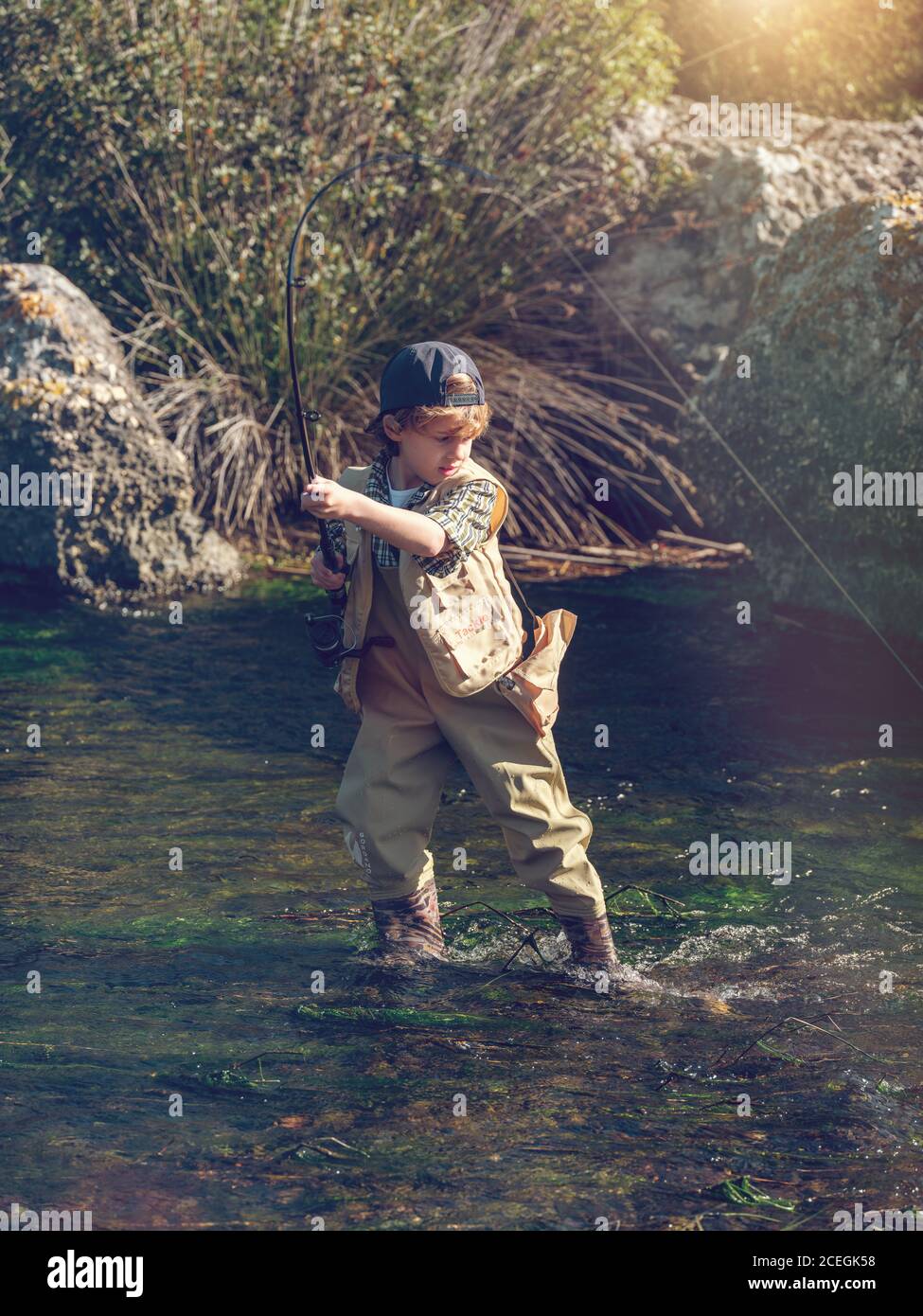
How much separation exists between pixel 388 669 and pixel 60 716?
2.35m

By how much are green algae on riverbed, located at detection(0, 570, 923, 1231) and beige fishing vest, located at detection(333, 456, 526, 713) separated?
2.51ft

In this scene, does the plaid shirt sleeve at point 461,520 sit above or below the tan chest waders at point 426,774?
above

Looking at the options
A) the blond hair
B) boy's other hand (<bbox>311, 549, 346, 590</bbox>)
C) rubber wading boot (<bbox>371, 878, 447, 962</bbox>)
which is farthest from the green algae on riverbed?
the blond hair

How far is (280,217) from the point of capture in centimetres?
831

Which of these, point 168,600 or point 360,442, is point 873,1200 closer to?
point 168,600

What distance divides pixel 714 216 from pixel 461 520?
6.28 m

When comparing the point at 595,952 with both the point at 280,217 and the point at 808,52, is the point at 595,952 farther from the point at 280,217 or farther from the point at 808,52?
the point at 808,52

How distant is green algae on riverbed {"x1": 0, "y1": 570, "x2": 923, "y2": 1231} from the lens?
9.63 ft

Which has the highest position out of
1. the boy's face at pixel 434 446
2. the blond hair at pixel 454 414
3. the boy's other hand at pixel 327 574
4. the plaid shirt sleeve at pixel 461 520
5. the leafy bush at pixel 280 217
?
the leafy bush at pixel 280 217

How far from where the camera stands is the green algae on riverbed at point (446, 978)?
2936 millimetres

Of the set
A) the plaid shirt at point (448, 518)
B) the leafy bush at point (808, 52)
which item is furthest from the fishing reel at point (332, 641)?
the leafy bush at point (808, 52)

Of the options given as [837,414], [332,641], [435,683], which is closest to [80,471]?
[837,414]

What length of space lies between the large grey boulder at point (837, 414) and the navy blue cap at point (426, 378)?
134 inches

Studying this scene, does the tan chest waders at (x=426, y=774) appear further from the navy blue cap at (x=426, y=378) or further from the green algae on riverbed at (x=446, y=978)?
the navy blue cap at (x=426, y=378)
